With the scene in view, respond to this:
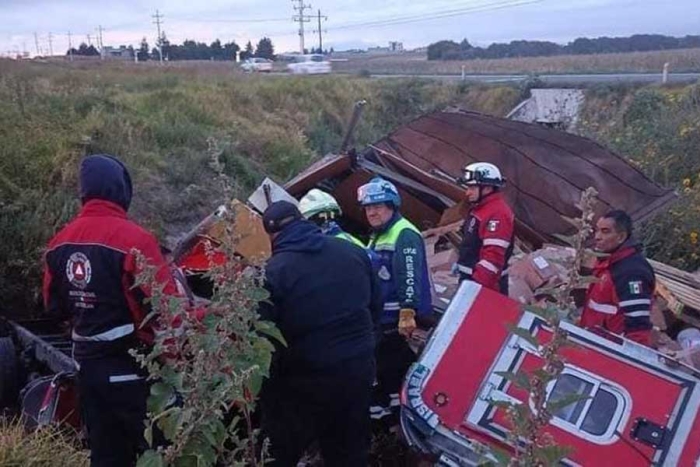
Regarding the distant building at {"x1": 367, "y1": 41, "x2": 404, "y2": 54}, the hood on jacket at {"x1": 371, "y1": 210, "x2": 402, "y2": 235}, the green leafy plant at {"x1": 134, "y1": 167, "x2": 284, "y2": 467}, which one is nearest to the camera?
the green leafy plant at {"x1": 134, "y1": 167, "x2": 284, "y2": 467}

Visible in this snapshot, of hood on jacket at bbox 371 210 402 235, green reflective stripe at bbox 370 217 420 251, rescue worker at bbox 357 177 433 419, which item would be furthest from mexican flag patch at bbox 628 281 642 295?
hood on jacket at bbox 371 210 402 235

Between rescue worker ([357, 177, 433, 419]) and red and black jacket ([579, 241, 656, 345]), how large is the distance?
1009mm

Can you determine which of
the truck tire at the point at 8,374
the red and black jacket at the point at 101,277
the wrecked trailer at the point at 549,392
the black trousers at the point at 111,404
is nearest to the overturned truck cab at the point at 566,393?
the wrecked trailer at the point at 549,392

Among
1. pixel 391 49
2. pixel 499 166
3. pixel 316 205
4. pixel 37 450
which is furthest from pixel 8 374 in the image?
pixel 391 49

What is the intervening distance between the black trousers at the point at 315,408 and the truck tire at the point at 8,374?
201 cm

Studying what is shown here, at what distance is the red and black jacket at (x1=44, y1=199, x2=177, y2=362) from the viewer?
378 centimetres

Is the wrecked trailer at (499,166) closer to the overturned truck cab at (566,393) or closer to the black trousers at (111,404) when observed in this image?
the overturned truck cab at (566,393)

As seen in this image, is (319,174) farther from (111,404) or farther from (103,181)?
(111,404)

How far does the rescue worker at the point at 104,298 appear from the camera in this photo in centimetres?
379

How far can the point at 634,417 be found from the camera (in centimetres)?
398

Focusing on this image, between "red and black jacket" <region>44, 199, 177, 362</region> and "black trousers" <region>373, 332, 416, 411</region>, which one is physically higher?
"red and black jacket" <region>44, 199, 177, 362</region>

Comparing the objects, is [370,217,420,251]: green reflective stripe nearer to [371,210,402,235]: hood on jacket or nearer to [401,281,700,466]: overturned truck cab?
[371,210,402,235]: hood on jacket

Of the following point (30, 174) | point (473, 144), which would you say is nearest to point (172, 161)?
point (30, 174)

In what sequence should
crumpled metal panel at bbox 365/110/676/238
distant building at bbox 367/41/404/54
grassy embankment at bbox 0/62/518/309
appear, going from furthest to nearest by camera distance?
distant building at bbox 367/41/404/54, crumpled metal panel at bbox 365/110/676/238, grassy embankment at bbox 0/62/518/309
